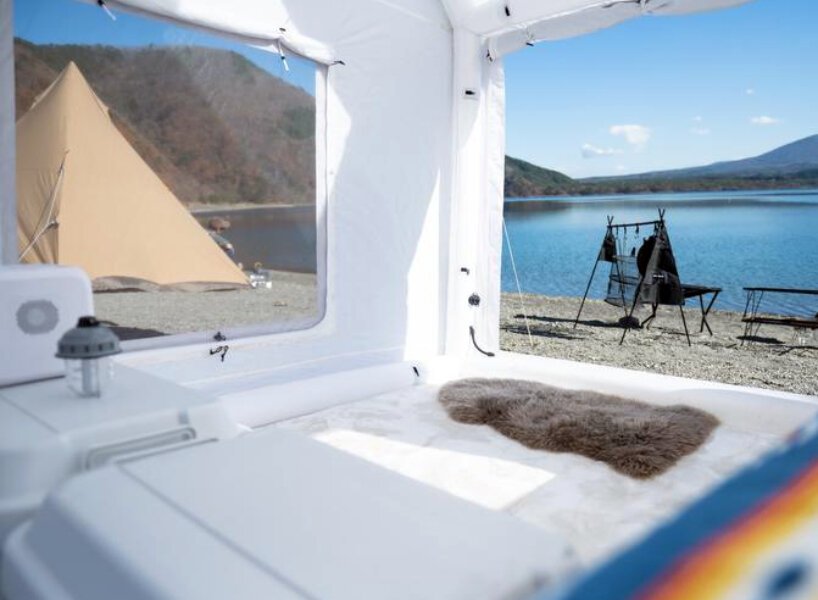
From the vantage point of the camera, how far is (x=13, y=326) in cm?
129

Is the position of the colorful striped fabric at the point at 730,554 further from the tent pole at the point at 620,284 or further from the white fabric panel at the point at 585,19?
the tent pole at the point at 620,284

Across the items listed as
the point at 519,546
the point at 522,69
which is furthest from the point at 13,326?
the point at 522,69

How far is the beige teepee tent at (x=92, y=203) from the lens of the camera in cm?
236

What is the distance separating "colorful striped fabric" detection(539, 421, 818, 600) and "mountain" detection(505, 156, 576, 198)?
1089cm

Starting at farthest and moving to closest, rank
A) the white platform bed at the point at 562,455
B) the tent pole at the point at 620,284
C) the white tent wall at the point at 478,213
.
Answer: the tent pole at the point at 620,284 → the white tent wall at the point at 478,213 → the white platform bed at the point at 562,455

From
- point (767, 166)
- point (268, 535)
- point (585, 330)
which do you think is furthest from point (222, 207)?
point (767, 166)

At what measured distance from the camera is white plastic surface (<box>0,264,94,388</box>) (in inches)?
50.2

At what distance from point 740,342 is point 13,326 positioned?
8711mm

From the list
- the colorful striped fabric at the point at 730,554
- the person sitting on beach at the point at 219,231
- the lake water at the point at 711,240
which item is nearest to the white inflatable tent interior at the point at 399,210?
the person sitting on beach at the point at 219,231

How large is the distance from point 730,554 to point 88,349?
1026 millimetres

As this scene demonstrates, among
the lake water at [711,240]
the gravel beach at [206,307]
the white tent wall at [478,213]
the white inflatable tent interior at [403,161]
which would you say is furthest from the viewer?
the lake water at [711,240]

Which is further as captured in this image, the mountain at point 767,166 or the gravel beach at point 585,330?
the mountain at point 767,166

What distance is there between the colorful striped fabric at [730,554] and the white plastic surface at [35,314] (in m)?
1.23

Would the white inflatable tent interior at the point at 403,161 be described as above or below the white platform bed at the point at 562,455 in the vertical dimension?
above
